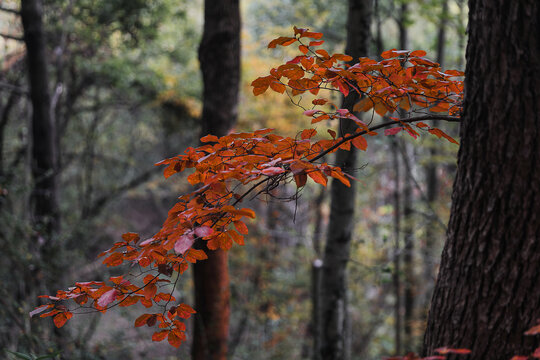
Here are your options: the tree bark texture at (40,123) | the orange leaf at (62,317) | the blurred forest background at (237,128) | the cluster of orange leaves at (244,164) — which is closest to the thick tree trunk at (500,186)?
the cluster of orange leaves at (244,164)

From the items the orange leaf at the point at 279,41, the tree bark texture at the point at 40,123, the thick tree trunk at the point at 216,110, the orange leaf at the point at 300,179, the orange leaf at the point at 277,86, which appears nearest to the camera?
the orange leaf at the point at 300,179

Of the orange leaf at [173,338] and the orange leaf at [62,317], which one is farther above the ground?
the orange leaf at [62,317]

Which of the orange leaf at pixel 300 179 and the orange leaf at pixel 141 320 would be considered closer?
the orange leaf at pixel 300 179

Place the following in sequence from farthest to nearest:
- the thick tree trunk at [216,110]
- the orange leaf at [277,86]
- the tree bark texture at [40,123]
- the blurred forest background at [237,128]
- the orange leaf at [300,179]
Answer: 1. the blurred forest background at [237,128]
2. the tree bark texture at [40,123]
3. the thick tree trunk at [216,110]
4. the orange leaf at [277,86]
5. the orange leaf at [300,179]

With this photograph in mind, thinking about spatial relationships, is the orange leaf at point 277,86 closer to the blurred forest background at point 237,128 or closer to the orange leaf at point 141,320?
the orange leaf at point 141,320

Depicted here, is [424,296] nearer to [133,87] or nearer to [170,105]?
[170,105]

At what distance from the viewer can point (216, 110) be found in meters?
3.50

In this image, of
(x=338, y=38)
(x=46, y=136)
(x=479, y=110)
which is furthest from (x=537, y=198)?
(x=338, y=38)

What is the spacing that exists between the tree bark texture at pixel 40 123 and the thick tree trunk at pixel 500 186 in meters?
4.55

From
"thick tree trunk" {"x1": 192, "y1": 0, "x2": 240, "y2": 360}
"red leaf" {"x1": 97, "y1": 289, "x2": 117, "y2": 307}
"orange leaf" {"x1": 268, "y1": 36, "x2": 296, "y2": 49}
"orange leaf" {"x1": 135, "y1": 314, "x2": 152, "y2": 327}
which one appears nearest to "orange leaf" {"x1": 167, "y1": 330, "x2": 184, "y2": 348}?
"orange leaf" {"x1": 135, "y1": 314, "x2": 152, "y2": 327}

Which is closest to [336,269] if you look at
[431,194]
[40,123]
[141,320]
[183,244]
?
[141,320]

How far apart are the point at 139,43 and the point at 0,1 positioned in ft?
7.12

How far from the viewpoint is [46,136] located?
16.3ft

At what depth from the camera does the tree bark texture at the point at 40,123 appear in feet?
15.5
